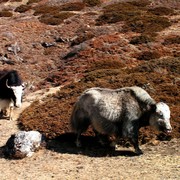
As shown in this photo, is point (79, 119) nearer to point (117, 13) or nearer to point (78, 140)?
point (78, 140)

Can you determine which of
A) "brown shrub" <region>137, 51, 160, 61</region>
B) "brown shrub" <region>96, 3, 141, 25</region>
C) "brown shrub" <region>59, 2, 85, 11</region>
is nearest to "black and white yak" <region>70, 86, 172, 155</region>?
"brown shrub" <region>137, 51, 160, 61</region>

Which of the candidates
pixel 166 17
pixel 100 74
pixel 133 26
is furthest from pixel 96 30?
pixel 100 74

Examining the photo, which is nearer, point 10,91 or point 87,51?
point 10,91

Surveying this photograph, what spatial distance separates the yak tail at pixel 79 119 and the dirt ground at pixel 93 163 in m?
0.67

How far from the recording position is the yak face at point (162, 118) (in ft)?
35.8

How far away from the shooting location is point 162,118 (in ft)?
35.9

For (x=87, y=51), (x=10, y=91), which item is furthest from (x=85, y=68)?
(x=10, y=91)

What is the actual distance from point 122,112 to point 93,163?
1.75m

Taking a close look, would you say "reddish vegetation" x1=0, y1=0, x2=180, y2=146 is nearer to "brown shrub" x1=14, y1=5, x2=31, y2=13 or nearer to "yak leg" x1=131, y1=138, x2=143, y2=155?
"brown shrub" x1=14, y1=5, x2=31, y2=13

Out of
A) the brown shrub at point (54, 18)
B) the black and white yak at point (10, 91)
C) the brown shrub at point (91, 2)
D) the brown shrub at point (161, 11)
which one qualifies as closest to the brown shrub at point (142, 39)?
the brown shrub at point (161, 11)

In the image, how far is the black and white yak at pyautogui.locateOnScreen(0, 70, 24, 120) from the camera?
16.0m

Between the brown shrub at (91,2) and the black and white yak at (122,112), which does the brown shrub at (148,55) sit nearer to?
the black and white yak at (122,112)

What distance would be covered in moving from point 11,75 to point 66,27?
61.5ft

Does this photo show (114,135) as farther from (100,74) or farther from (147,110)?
(100,74)
